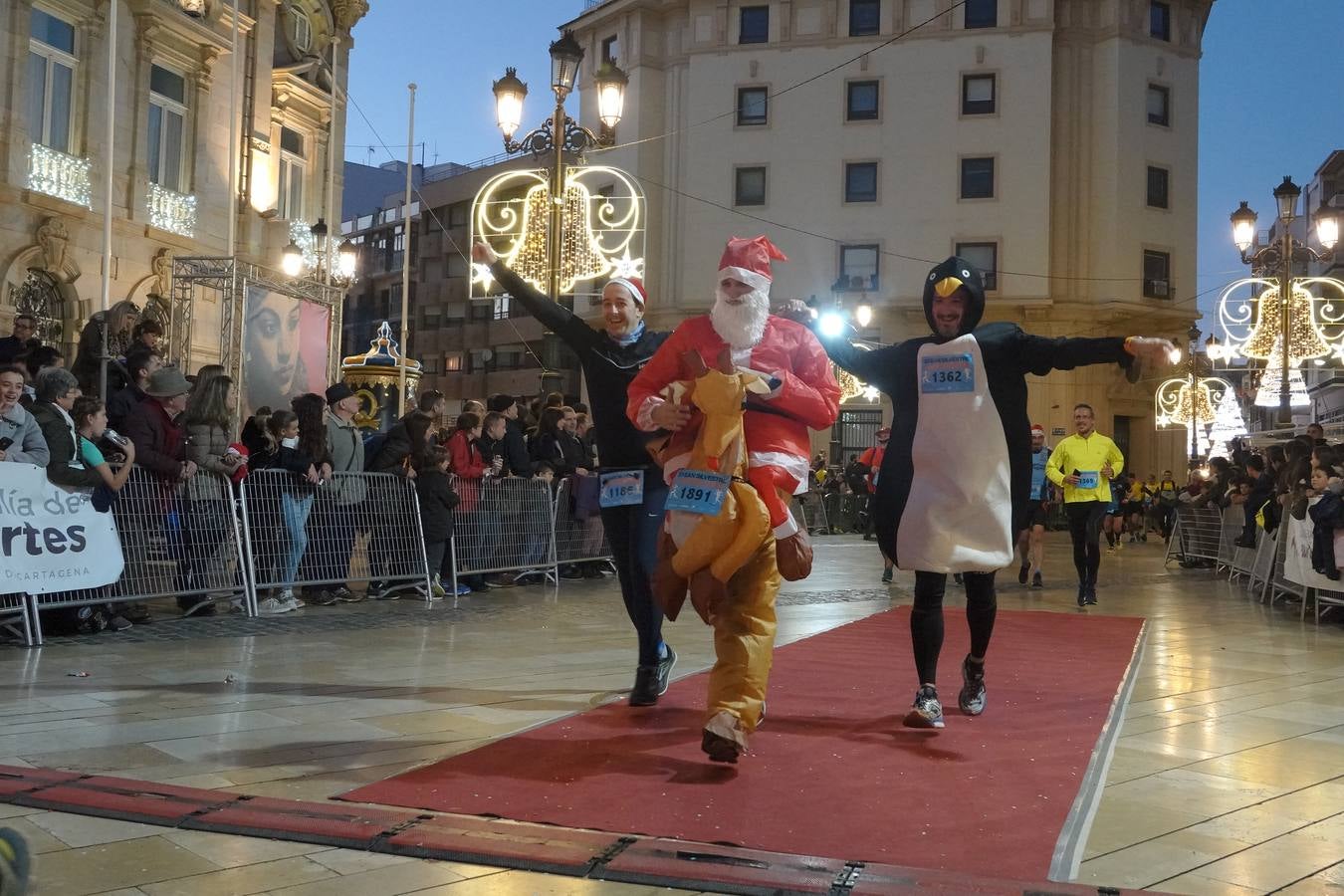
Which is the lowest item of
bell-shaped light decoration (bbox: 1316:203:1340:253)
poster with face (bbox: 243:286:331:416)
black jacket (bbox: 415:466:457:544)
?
black jacket (bbox: 415:466:457:544)

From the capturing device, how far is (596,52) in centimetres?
3988

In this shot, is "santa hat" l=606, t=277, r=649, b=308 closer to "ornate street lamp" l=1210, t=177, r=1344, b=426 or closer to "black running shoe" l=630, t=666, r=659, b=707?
"black running shoe" l=630, t=666, r=659, b=707

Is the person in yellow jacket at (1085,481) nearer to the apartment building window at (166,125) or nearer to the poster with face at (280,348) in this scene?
the poster with face at (280,348)

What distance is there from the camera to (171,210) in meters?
21.8

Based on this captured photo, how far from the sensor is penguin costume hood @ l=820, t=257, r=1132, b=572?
5238 mm

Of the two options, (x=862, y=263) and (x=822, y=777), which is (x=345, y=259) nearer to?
(x=862, y=263)

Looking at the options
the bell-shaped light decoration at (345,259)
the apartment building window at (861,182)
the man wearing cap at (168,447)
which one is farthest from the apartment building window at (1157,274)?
the man wearing cap at (168,447)

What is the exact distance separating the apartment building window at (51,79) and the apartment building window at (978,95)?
23.5m

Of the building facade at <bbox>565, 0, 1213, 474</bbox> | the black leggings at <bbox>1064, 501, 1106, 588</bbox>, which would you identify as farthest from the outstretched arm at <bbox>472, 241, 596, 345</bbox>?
the building facade at <bbox>565, 0, 1213, 474</bbox>

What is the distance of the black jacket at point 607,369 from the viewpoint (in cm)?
569

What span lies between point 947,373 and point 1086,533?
270 inches

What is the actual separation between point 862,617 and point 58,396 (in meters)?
5.69

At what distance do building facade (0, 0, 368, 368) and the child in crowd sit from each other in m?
7.17

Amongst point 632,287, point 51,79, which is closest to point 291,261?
point 51,79
